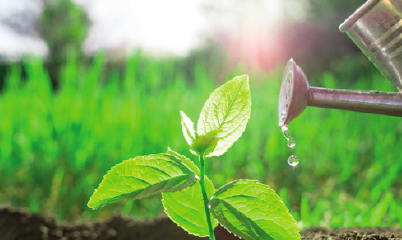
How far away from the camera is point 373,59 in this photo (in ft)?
3.55

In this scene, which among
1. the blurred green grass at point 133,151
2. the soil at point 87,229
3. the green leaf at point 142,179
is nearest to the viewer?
the green leaf at point 142,179

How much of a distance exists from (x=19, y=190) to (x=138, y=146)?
2.76 feet

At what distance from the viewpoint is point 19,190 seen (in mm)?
2828

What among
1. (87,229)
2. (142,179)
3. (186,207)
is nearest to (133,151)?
(87,229)

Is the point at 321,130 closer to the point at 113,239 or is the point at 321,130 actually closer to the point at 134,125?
the point at 134,125

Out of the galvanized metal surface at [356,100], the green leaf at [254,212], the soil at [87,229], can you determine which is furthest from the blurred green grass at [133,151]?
the green leaf at [254,212]

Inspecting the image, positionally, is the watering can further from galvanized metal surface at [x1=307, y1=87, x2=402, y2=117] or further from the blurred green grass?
the blurred green grass

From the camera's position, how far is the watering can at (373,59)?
95cm

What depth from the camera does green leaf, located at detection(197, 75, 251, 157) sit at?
37.9 inches

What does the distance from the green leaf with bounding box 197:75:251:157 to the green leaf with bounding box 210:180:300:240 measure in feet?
0.33

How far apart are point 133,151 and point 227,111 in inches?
70.6

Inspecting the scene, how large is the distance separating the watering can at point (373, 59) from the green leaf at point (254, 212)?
0.18 metres

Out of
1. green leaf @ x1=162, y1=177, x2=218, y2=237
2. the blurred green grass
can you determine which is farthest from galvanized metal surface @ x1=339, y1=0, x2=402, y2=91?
the blurred green grass

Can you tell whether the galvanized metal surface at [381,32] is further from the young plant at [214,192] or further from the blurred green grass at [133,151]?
the blurred green grass at [133,151]
